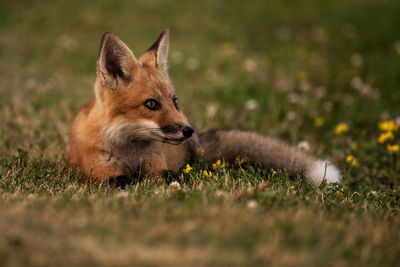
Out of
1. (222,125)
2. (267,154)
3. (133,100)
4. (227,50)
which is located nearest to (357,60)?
(227,50)

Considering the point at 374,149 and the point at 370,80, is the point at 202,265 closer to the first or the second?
the point at 374,149

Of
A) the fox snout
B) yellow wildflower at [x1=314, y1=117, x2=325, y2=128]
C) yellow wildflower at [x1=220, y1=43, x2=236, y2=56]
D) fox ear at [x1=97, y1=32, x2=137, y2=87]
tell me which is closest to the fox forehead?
fox ear at [x1=97, y1=32, x2=137, y2=87]

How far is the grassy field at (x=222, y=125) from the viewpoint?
7.25ft

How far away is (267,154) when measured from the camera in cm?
439

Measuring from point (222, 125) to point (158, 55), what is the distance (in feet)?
8.18

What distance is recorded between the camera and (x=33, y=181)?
3.84m

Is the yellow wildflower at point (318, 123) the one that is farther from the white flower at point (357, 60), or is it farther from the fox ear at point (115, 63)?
the fox ear at point (115, 63)

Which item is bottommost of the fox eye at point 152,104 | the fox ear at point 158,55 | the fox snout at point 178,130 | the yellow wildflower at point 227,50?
the fox snout at point 178,130

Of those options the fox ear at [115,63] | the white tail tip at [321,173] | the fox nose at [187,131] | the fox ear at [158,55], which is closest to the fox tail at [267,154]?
the white tail tip at [321,173]

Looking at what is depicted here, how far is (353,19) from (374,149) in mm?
7214

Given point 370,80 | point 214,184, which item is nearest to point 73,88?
point 214,184

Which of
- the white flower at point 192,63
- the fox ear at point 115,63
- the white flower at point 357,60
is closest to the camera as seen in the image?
the fox ear at point 115,63

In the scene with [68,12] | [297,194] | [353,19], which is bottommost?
[297,194]

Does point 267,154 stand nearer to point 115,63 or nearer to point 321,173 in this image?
point 321,173
